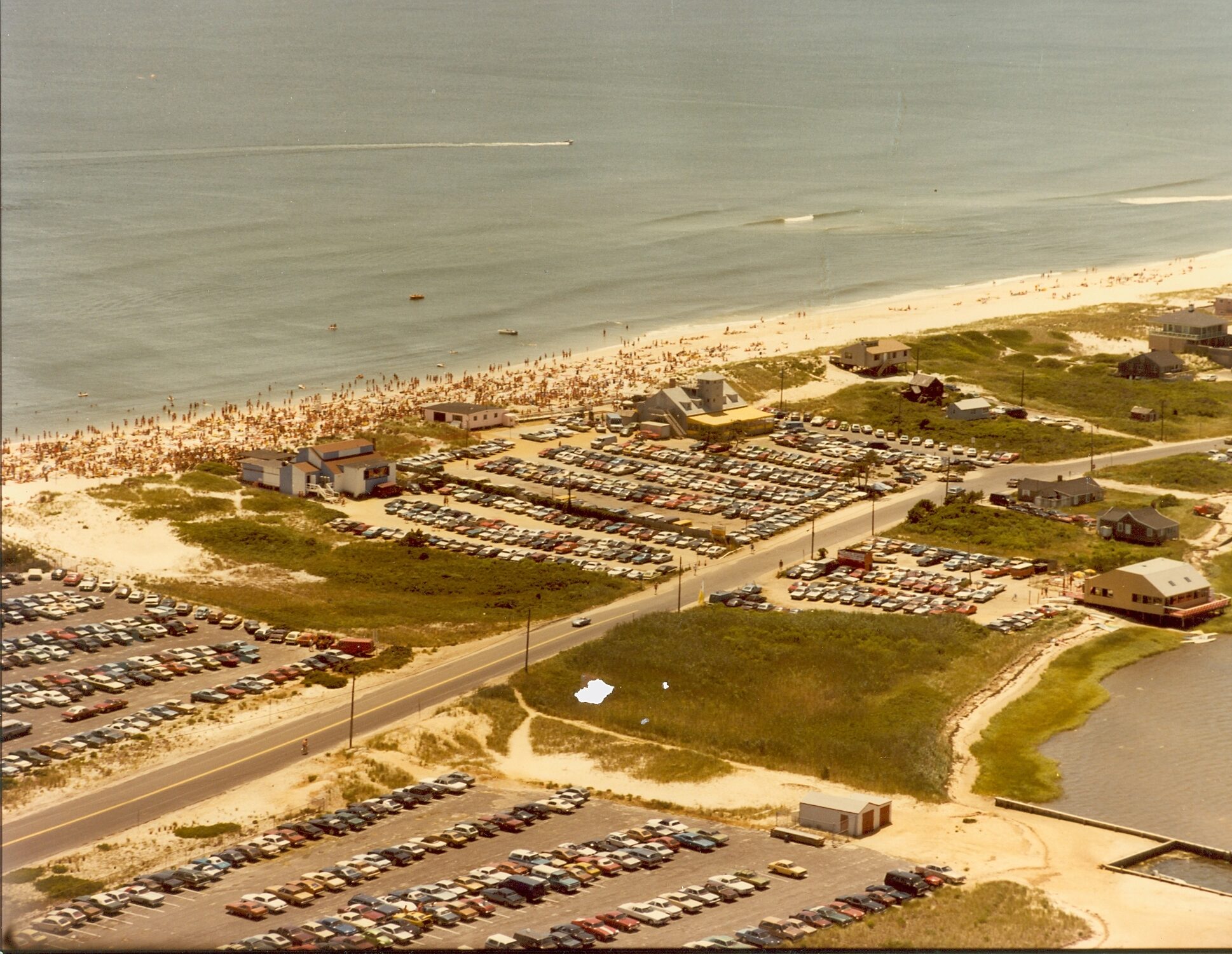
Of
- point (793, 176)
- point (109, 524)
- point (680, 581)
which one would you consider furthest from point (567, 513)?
point (793, 176)

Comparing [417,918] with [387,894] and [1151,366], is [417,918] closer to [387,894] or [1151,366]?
[387,894]

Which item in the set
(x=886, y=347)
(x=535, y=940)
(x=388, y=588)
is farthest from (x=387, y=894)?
(x=886, y=347)

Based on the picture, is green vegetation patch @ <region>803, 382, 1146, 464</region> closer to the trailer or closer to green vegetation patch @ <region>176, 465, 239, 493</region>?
green vegetation patch @ <region>176, 465, 239, 493</region>

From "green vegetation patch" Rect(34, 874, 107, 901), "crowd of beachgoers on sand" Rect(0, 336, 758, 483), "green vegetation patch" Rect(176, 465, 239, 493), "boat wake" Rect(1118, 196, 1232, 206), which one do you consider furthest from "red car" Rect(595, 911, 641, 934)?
"boat wake" Rect(1118, 196, 1232, 206)

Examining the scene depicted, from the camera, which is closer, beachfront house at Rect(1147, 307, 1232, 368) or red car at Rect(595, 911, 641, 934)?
red car at Rect(595, 911, 641, 934)

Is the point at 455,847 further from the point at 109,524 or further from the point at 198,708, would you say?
the point at 109,524
